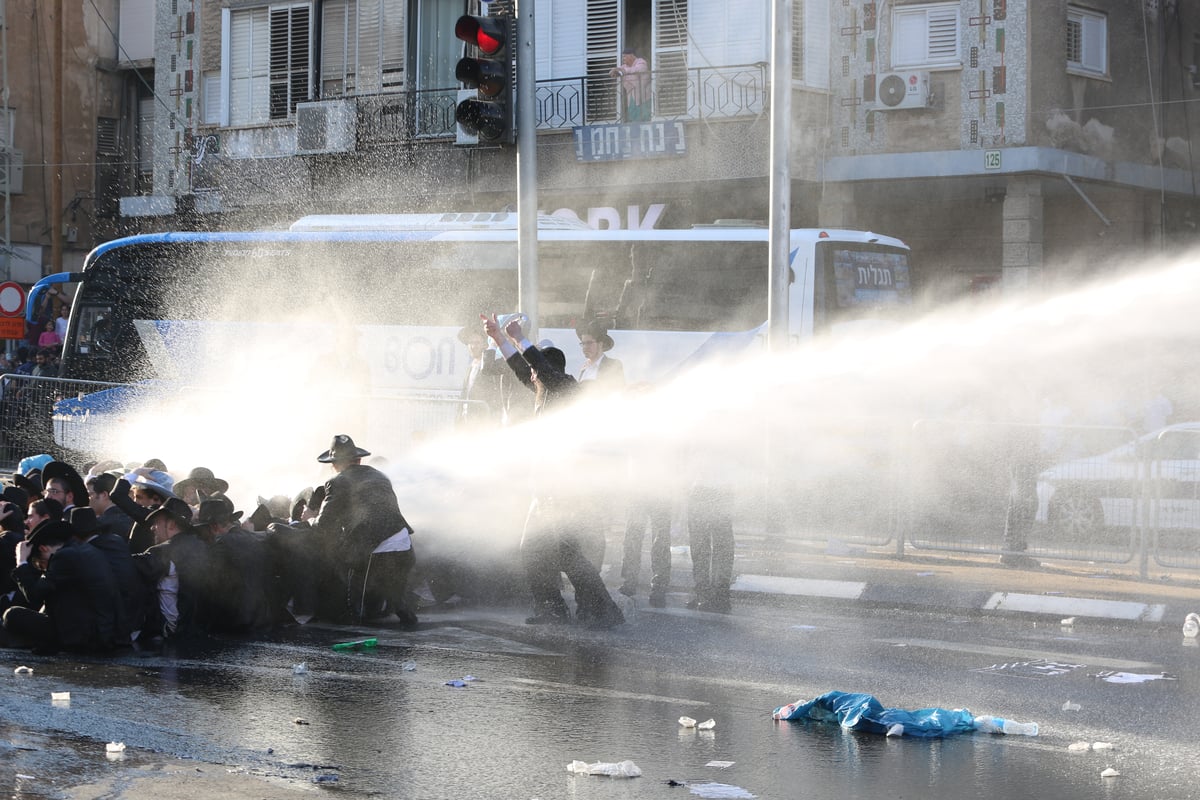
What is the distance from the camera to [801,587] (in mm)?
11984

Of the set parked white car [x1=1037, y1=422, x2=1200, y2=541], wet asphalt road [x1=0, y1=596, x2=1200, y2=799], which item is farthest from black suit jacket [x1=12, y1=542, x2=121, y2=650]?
parked white car [x1=1037, y1=422, x2=1200, y2=541]

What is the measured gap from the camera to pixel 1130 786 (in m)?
6.27

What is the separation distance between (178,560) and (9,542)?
3.70ft

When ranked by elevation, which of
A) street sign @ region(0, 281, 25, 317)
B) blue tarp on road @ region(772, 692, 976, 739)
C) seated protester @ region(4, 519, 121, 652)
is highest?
street sign @ region(0, 281, 25, 317)

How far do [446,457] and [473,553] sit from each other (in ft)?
5.57

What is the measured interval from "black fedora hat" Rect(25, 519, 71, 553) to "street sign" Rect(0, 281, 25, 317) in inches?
658

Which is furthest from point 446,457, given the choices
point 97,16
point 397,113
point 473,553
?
point 97,16

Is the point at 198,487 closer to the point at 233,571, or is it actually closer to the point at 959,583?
the point at 233,571

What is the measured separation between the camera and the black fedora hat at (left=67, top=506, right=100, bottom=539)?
904cm

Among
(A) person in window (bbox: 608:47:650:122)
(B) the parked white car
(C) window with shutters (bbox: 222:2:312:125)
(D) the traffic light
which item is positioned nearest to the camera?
(D) the traffic light

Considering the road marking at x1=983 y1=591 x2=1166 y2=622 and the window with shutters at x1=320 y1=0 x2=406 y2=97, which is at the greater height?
the window with shutters at x1=320 y1=0 x2=406 y2=97

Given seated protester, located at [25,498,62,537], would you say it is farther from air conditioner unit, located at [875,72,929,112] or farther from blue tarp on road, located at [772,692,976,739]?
air conditioner unit, located at [875,72,929,112]

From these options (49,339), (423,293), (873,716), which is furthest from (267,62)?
(873,716)

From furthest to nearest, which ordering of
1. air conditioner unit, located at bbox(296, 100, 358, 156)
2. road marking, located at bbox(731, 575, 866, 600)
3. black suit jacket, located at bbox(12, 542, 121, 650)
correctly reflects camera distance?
air conditioner unit, located at bbox(296, 100, 358, 156)
road marking, located at bbox(731, 575, 866, 600)
black suit jacket, located at bbox(12, 542, 121, 650)
